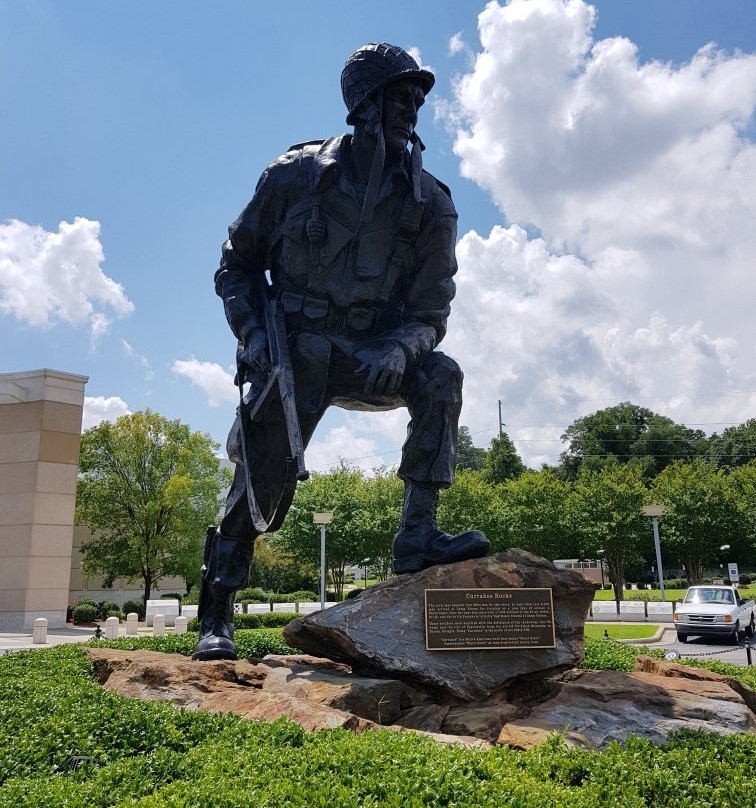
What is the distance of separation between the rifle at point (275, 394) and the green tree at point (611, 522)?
29888 millimetres

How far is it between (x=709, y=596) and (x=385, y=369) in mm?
16500

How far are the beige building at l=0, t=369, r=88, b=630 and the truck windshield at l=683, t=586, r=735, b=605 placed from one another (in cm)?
1841

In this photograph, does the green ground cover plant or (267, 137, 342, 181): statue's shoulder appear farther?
(267, 137, 342, 181): statue's shoulder

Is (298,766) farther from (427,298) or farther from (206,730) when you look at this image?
(427,298)

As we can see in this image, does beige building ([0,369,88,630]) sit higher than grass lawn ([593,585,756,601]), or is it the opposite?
beige building ([0,369,88,630])

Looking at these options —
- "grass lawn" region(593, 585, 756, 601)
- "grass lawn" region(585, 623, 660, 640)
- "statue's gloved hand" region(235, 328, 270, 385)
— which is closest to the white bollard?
"grass lawn" region(585, 623, 660, 640)

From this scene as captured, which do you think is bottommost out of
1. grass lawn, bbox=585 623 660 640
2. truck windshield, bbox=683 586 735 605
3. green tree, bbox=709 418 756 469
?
grass lawn, bbox=585 623 660 640

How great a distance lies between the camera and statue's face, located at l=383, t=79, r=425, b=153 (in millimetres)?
4918

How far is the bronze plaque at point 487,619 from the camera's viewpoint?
459 cm

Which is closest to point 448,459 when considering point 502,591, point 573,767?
point 502,591

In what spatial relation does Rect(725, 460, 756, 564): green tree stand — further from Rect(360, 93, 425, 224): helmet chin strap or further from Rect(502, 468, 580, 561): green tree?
Rect(360, 93, 425, 224): helmet chin strap

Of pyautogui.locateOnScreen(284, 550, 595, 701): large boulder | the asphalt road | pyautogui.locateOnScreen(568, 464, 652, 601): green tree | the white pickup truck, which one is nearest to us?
pyautogui.locateOnScreen(284, 550, 595, 701): large boulder

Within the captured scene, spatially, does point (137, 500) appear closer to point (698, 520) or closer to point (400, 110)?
point (698, 520)

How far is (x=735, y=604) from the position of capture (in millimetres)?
17562
